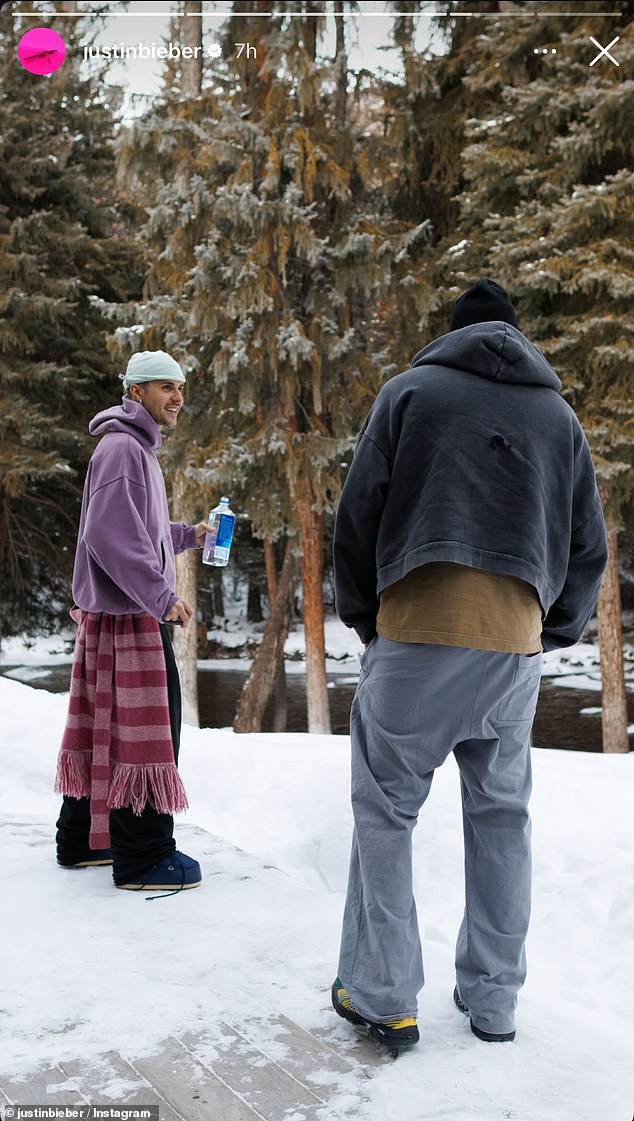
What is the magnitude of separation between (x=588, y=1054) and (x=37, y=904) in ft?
5.96

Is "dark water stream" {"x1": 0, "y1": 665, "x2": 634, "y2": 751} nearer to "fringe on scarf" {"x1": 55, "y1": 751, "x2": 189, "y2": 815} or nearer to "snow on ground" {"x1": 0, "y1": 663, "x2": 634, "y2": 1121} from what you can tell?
"snow on ground" {"x1": 0, "y1": 663, "x2": 634, "y2": 1121}

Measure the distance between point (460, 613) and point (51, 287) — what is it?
507 inches

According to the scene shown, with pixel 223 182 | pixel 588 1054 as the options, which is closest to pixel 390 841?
pixel 588 1054

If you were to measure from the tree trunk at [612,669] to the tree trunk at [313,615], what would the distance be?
349 cm

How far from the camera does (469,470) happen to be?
2289 mm

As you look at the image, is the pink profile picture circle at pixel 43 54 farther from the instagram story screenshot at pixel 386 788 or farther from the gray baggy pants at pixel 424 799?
the gray baggy pants at pixel 424 799

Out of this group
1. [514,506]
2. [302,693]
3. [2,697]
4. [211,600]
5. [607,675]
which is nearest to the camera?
[514,506]

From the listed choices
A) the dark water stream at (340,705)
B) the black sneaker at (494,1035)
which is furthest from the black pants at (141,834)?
the dark water stream at (340,705)

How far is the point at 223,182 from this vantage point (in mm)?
13219

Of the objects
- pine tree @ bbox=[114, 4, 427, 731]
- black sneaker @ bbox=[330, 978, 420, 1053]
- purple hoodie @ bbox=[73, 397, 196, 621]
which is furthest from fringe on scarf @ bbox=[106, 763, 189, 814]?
pine tree @ bbox=[114, 4, 427, 731]

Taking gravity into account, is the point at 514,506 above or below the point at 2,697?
above

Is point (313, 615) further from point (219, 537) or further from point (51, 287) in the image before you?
point (219, 537)

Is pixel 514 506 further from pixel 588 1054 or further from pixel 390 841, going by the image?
pixel 588 1054

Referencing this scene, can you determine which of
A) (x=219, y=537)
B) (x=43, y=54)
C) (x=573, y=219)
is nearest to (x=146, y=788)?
(x=219, y=537)
